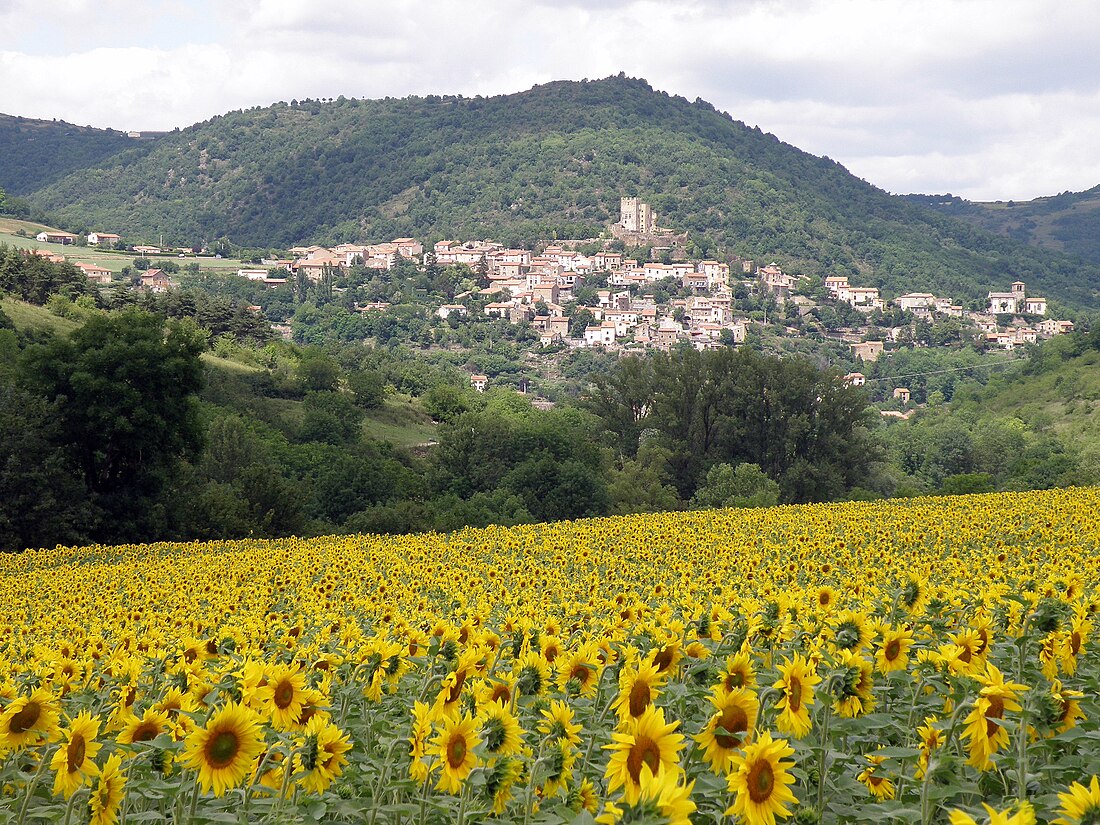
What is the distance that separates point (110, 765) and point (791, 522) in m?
13.8

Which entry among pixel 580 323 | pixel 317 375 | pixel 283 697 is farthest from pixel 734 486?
pixel 580 323

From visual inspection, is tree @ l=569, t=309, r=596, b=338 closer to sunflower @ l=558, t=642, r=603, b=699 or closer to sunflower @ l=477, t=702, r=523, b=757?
sunflower @ l=558, t=642, r=603, b=699

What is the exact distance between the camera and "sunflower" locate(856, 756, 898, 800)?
3789 mm

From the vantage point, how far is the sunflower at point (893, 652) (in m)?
4.16

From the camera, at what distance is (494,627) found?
6000 millimetres

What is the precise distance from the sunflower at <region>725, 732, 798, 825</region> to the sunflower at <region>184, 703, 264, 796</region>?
1504 mm

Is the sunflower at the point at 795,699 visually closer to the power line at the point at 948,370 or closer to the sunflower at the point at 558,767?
the sunflower at the point at 558,767

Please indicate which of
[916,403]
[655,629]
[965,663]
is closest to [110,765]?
[655,629]

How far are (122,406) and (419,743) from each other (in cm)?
2592

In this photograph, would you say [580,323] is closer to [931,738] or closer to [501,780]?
[931,738]

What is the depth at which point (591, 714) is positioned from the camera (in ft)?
13.6

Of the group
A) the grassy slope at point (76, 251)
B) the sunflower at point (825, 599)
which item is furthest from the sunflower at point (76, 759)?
the grassy slope at point (76, 251)

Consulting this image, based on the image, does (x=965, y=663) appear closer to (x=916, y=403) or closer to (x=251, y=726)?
(x=251, y=726)

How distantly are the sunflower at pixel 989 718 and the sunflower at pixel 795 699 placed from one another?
0.47 m
